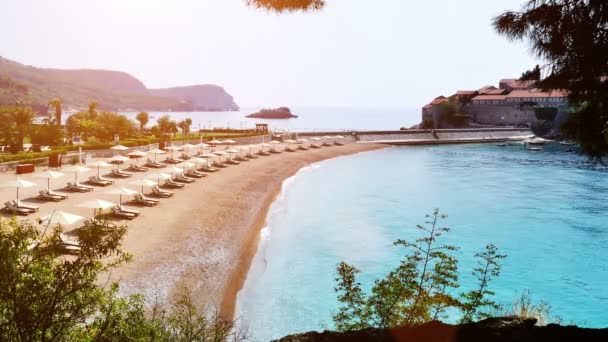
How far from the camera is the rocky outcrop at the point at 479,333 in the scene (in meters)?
7.61

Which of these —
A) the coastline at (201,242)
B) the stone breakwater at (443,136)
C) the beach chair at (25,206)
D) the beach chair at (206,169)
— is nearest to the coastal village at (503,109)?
the stone breakwater at (443,136)

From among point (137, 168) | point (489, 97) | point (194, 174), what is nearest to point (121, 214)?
point (194, 174)

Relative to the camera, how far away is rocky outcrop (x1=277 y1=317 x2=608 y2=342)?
7613 mm

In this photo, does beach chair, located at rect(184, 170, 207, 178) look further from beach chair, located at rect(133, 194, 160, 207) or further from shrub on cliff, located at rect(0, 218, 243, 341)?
shrub on cliff, located at rect(0, 218, 243, 341)

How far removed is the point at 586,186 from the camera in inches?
2058

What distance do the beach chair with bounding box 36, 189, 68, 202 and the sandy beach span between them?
49cm

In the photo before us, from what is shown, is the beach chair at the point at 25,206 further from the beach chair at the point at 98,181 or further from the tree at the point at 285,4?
the tree at the point at 285,4

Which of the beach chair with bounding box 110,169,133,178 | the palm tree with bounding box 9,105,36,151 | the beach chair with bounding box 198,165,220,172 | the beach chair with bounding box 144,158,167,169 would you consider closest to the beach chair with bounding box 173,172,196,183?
the beach chair with bounding box 110,169,133,178

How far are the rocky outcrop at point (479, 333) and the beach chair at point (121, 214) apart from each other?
1984cm

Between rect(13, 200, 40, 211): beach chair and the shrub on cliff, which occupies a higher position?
the shrub on cliff

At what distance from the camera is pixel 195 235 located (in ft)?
81.9

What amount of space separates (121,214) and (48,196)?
5.82m

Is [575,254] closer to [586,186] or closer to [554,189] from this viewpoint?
[554,189]

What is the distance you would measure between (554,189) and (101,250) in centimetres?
5183
